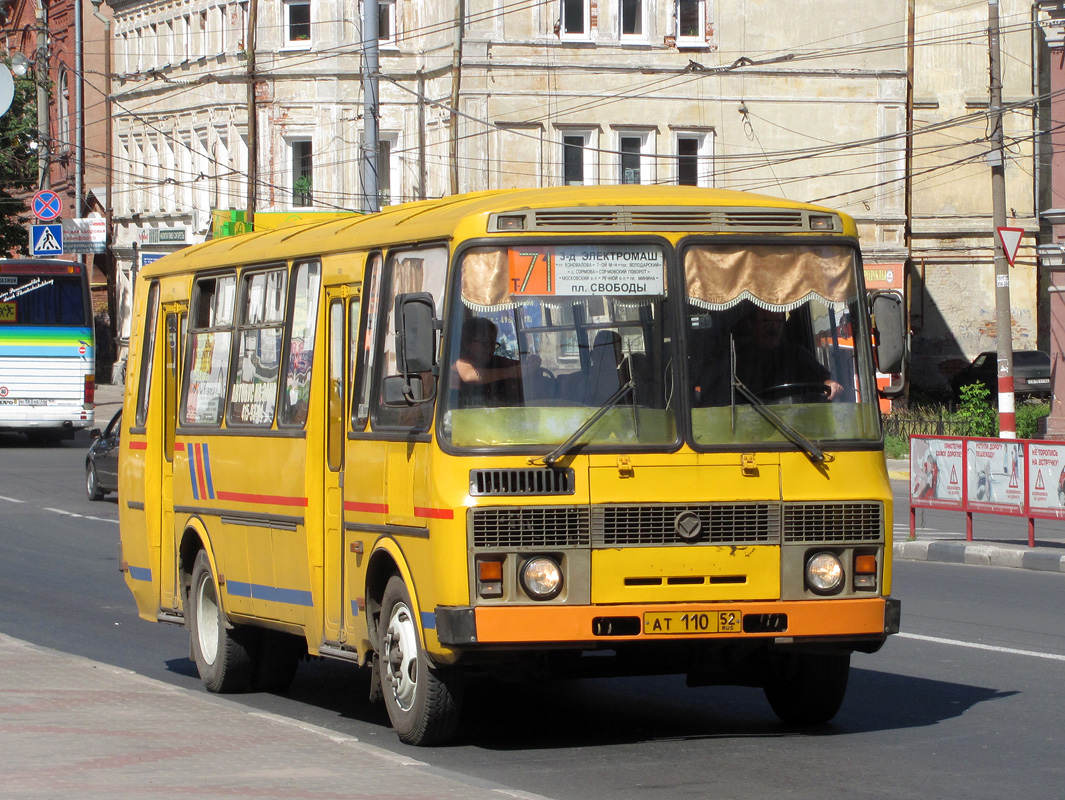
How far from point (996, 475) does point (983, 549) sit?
0.91m

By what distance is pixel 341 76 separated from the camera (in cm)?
4653

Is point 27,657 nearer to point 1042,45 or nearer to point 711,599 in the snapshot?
point 711,599

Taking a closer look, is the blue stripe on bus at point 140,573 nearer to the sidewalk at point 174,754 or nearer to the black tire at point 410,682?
the sidewalk at point 174,754

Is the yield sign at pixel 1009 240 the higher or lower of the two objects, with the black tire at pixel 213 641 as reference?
higher

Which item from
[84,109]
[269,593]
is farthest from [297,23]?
[269,593]

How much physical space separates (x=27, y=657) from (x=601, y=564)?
4.36m

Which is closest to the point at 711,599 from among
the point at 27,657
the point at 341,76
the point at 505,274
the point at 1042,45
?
the point at 505,274

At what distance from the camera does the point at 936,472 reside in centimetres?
1884

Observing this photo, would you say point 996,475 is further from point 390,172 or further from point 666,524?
point 390,172

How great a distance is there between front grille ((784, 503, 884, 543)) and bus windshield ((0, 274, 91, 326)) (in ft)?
97.3

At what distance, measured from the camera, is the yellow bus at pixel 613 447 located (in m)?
7.79

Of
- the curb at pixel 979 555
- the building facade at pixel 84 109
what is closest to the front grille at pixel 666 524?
the curb at pixel 979 555

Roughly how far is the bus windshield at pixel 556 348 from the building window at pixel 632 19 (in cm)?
3768

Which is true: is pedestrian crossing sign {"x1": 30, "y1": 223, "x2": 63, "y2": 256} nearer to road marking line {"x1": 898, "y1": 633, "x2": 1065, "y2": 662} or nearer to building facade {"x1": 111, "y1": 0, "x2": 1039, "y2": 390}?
building facade {"x1": 111, "y1": 0, "x2": 1039, "y2": 390}
